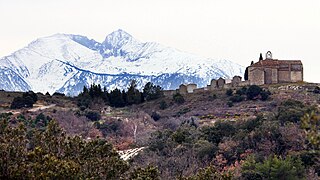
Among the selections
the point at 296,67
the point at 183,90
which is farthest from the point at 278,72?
the point at 183,90

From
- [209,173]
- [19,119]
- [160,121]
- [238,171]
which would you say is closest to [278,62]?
[160,121]

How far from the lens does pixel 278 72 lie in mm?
68875

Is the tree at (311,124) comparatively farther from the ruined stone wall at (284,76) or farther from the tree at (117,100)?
the tree at (117,100)

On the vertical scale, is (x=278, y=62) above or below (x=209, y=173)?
above

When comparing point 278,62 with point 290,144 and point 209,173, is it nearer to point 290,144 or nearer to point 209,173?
point 290,144

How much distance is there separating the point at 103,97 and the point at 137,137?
24110mm

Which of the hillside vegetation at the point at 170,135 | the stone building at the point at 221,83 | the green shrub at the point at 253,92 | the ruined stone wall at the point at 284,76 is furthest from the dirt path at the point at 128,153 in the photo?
the stone building at the point at 221,83

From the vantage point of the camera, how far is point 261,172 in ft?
98.9

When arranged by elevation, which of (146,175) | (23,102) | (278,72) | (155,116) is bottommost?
(146,175)

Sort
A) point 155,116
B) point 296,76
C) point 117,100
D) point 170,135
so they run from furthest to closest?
point 117,100, point 296,76, point 155,116, point 170,135

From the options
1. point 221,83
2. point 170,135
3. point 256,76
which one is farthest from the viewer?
point 221,83

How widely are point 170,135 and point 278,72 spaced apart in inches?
1147

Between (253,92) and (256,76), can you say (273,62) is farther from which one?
(253,92)

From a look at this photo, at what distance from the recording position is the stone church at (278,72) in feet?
226
